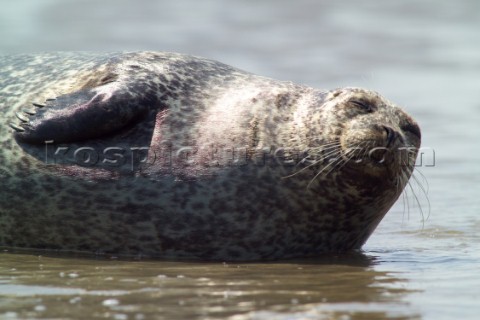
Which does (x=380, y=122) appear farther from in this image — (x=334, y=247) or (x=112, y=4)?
(x=112, y=4)

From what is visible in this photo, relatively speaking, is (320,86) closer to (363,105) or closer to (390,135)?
(363,105)

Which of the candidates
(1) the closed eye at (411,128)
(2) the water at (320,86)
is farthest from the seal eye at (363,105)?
(2) the water at (320,86)

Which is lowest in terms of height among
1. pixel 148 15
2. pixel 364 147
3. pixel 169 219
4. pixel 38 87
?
pixel 169 219

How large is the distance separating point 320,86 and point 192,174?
7.42 metres

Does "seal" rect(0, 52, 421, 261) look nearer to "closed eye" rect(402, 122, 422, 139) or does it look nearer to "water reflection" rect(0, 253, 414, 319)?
"closed eye" rect(402, 122, 422, 139)

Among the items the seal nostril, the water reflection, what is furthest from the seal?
the water reflection

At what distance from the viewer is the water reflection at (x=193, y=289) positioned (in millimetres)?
4742

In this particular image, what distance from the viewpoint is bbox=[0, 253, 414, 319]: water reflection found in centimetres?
474

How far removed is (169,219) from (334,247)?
1158 millimetres

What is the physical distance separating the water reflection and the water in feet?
0.03

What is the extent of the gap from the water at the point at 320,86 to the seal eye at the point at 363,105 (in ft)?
3.16

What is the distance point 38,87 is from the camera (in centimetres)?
731

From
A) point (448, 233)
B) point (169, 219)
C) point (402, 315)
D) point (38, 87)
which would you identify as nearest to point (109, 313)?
point (402, 315)

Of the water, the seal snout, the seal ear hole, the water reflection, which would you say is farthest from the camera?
the seal ear hole
